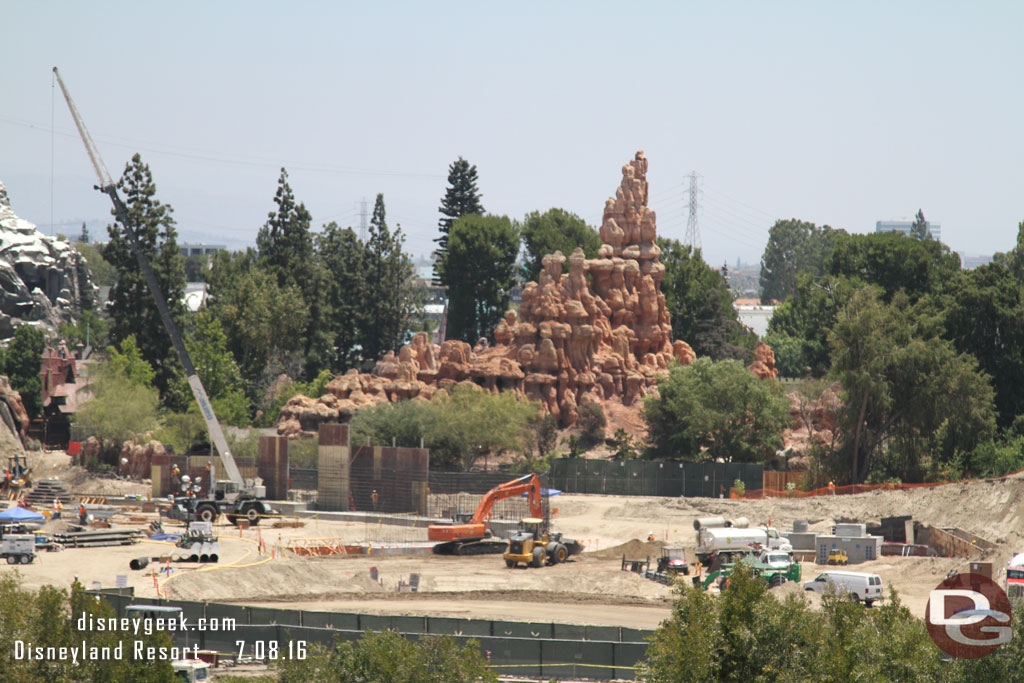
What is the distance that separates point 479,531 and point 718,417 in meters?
22.7

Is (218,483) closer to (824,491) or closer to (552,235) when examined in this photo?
(824,491)

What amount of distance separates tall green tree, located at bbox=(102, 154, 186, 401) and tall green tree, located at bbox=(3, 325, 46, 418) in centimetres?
765

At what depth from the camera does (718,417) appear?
80000 mm

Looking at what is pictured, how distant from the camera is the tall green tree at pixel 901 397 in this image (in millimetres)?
75188

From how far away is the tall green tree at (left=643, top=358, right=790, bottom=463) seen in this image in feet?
264

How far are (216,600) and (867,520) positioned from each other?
33.7m

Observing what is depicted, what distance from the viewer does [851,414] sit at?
76500mm

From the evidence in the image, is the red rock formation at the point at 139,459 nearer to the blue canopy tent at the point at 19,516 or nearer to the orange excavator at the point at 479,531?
the blue canopy tent at the point at 19,516

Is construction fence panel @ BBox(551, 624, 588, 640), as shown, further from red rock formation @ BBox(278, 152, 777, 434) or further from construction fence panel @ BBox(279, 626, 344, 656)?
red rock formation @ BBox(278, 152, 777, 434)

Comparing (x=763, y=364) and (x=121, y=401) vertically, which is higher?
(x=763, y=364)

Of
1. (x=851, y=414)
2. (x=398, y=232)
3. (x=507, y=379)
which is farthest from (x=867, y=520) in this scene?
(x=398, y=232)

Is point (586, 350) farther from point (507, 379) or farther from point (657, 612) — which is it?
point (657, 612)

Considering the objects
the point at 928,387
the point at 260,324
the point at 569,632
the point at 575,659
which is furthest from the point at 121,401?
the point at 575,659

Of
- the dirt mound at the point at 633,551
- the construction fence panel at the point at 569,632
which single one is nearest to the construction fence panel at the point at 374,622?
the construction fence panel at the point at 569,632
